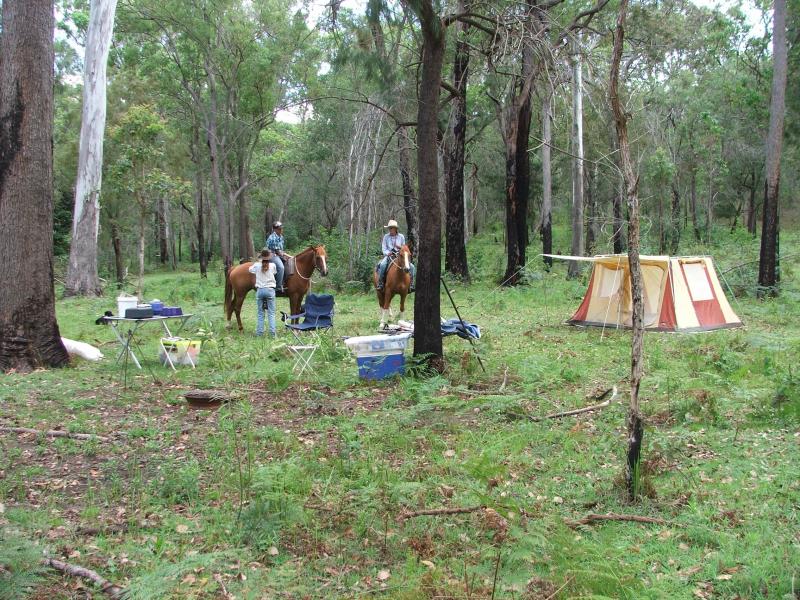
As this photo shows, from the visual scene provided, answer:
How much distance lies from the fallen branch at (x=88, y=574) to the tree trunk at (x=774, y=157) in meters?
15.8

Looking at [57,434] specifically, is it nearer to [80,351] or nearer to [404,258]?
[80,351]

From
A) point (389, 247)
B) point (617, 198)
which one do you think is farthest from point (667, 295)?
point (617, 198)

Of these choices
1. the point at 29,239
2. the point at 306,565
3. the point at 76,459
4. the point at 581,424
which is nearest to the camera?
the point at 306,565

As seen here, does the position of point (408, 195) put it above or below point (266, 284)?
above

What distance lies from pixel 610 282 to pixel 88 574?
36.6ft

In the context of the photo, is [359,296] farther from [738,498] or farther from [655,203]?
[655,203]

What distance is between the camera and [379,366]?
830 centimetres

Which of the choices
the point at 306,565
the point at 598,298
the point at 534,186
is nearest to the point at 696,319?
the point at 598,298

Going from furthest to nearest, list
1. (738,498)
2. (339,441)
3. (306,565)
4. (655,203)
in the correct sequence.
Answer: (655,203)
(339,441)
(738,498)
(306,565)

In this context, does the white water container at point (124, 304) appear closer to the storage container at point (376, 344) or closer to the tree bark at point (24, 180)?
the tree bark at point (24, 180)

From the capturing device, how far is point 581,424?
6336 millimetres

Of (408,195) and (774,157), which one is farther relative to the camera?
(408,195)

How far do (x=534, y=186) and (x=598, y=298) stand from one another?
25368 mm

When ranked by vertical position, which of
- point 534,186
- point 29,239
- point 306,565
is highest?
point 534,186
